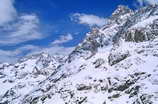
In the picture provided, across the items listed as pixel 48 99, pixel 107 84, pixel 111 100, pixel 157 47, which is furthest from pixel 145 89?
pixel 48 99

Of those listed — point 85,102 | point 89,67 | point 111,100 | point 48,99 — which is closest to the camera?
point 111,100

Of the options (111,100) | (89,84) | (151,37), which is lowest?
(111,100)

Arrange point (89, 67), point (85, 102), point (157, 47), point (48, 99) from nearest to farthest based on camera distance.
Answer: point (85, 102) → point (157, 47) → point (48, 99) → point (89, 67)

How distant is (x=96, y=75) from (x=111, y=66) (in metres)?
9.96

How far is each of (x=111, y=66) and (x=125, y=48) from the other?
48.3 ft

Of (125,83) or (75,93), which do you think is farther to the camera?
(75,93)

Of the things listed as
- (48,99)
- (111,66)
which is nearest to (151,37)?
(111,66)

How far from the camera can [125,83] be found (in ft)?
449

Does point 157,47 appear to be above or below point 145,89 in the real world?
above

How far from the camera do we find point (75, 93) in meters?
156

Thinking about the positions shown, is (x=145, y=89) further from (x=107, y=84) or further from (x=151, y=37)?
(x=151, y=37)

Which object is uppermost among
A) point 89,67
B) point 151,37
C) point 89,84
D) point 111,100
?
point 151,37

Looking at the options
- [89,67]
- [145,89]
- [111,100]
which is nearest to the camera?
[145,89]

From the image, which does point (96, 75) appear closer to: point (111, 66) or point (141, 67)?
point (111, 66)
